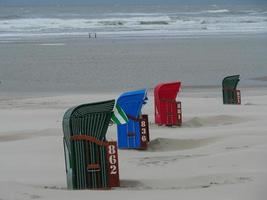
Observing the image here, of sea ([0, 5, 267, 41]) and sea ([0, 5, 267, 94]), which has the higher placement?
sea ([0, 5, 267, 41])

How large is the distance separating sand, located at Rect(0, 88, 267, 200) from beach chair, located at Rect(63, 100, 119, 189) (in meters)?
0.20

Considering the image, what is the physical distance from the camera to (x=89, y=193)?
6473mm

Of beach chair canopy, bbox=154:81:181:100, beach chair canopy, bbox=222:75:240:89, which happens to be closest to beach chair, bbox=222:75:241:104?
beach chair canopy, bbox=222:75:240:89

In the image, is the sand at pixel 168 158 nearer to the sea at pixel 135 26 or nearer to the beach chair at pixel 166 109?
the beach chair at pixel 166 109

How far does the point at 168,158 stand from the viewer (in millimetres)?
9055

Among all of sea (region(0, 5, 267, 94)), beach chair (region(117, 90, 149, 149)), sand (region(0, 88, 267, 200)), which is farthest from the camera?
sea (region(0, 5, 267, 94))

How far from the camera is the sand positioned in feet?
21.2

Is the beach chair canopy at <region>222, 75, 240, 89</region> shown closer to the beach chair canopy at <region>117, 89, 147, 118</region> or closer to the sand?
the sand

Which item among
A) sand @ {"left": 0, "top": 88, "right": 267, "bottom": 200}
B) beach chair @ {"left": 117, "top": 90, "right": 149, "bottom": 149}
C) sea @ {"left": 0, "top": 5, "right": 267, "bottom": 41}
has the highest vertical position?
sea @ {"left": 0, "top": 5, "right": 267, "bottom": 41}

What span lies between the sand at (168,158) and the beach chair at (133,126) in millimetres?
208

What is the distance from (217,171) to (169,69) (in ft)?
64.9

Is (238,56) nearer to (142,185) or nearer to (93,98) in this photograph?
(93,98)

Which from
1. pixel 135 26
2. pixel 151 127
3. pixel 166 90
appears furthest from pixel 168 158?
pixel 135 26

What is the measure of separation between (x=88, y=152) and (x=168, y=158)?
7.49 ft
